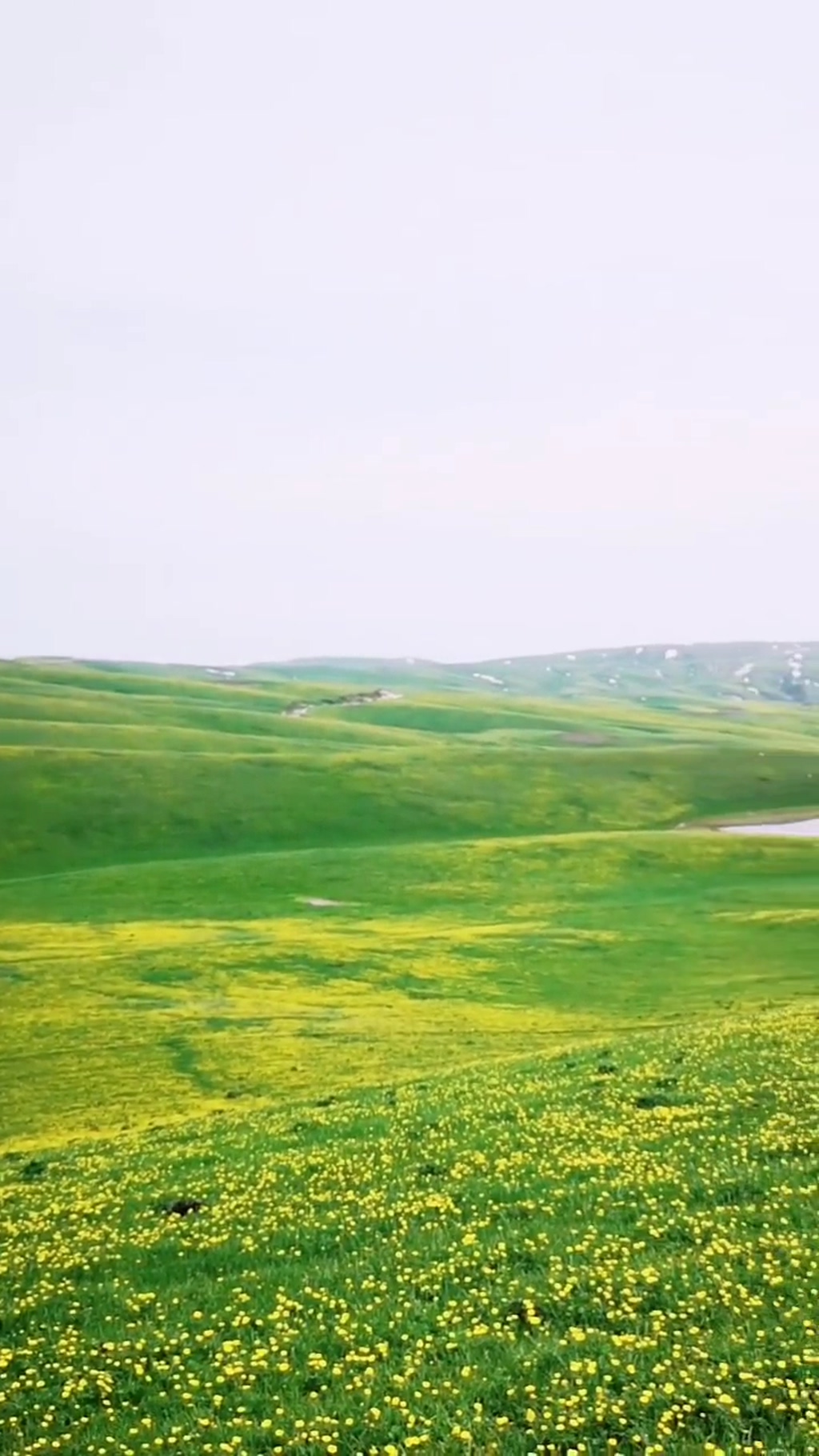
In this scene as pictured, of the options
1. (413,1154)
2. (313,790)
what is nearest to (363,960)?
(413,1154)

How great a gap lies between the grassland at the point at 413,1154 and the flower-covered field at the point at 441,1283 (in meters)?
0.07

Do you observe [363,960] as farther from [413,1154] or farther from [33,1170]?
[413,1154]

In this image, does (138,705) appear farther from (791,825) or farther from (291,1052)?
(291,1052)

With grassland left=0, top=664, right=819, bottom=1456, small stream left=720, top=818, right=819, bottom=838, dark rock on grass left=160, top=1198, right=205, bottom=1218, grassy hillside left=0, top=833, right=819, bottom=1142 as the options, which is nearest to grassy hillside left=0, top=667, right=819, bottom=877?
small stream left=720, top=818, right=819, bottom=838

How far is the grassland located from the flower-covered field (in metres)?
0.07

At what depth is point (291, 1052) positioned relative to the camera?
44438 millimetres

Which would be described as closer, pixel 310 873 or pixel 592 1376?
pixel 592 1376

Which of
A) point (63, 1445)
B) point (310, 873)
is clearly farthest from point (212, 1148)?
point (310, 873)

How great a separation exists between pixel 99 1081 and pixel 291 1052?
7972 millimetres

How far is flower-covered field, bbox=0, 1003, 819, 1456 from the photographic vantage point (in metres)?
13.6

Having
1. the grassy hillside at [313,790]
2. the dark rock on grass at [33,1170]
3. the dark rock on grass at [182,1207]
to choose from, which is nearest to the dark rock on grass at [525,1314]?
the dark rock on grass at [182,1207]

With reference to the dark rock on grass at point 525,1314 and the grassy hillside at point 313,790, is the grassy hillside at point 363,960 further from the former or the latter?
the dark rock on grass at point 525,1314

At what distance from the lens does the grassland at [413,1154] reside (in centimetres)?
1425

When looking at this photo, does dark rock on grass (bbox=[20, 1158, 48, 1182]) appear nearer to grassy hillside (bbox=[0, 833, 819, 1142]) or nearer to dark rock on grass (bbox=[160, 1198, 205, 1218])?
dark rock on grass (bbox=[160, 1198, 205, 1218])
